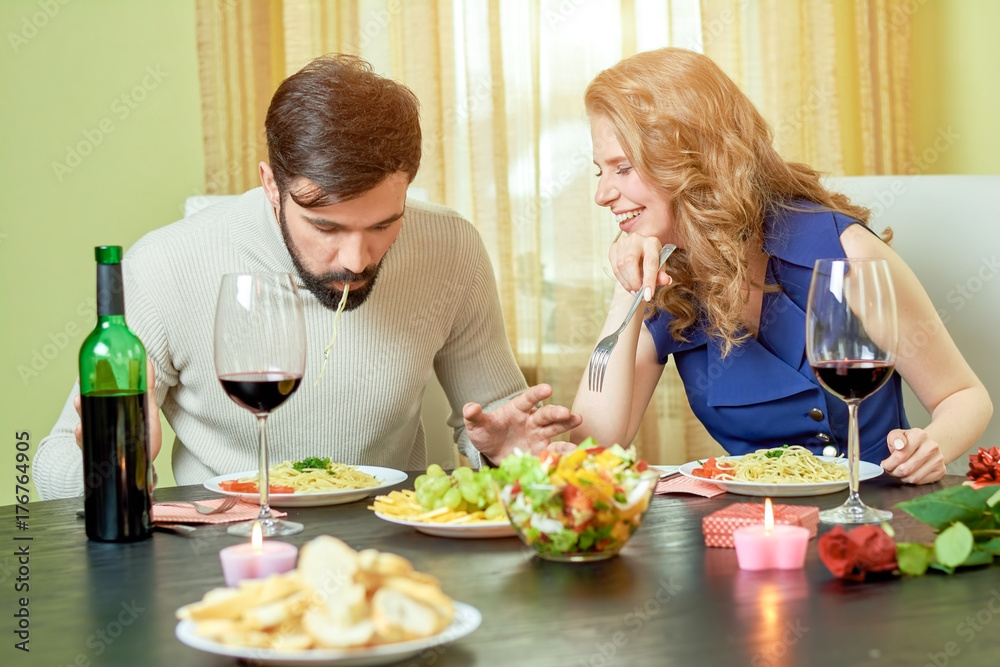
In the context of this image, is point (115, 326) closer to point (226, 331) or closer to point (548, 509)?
point (226, 331)

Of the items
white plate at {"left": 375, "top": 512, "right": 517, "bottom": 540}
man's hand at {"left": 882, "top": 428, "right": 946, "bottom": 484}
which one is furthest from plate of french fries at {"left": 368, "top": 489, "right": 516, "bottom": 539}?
man's hand at {"left": 882, "top": 428, "right": 946, "bottom": 484}

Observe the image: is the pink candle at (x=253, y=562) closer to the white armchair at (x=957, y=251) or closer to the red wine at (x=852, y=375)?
the red wine at (x=852, y=375)

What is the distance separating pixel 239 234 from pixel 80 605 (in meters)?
1.21

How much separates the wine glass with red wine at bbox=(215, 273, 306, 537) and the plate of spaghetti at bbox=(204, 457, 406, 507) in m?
0.25

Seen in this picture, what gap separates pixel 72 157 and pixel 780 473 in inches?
96.8

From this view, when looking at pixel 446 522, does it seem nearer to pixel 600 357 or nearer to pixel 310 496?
pixel 310 496

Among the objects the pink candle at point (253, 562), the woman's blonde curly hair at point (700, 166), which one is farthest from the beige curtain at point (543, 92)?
the pink candle at point (253, 562)

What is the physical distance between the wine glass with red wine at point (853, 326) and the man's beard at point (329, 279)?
3.08 feet

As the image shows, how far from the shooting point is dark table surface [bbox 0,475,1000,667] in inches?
29.7

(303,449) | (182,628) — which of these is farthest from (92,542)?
(303,449)

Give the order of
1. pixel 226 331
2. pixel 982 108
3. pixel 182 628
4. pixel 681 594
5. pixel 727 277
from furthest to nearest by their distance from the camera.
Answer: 1. pixel 982 108
2. pixel 727 277
3. pixel 226 331
4. pixel 681 594
5. pixel 182 628

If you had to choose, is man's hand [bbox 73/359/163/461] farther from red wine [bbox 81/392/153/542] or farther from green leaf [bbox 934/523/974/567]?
green leaf [bbox 934/523/974/567]

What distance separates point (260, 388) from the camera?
3.71 ft

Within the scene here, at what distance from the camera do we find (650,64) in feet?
6.56
